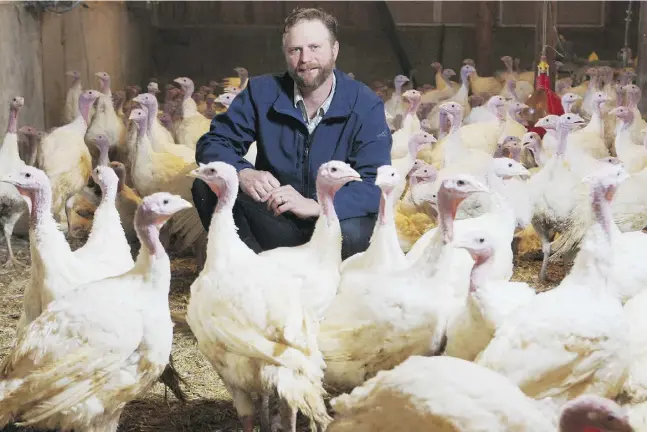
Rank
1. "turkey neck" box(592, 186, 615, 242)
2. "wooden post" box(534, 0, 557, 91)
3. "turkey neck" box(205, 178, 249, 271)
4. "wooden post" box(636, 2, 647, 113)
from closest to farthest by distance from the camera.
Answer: "turkey neck" box(592, 186, 615, 242) < "turkey neck" box(205, 178, 249, 271) < "wooden post" box(636, 2, 647, 113) < "wooden post" box(534, 0, 557, 91)

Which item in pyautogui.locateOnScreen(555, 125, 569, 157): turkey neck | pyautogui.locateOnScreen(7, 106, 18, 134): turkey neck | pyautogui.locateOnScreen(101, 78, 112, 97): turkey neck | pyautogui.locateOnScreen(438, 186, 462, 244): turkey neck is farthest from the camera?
pyautogui.locateOnScreen(101, 78, 112, 97): turkey neck

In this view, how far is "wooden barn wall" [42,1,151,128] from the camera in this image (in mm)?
6699

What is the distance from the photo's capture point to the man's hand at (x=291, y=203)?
318 cm

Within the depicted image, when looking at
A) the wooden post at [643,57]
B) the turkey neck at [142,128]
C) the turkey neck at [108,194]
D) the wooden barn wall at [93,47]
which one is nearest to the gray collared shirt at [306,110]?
the turkey neck at [108,194]

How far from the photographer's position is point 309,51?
326 centimetres

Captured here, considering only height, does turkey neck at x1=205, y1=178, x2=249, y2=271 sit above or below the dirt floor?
above

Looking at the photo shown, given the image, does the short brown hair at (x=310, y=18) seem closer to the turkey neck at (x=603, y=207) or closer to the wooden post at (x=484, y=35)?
the turkey neck at (x=603, y=207)

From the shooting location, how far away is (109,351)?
250 centimetres

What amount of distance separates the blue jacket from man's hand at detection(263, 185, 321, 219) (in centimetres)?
13

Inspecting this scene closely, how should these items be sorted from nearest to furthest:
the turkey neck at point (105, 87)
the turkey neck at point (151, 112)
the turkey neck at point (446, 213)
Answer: the turkey neck at point (446, 213), the turkey neck at point (151, 112), the turkey neck at point (105, 87)

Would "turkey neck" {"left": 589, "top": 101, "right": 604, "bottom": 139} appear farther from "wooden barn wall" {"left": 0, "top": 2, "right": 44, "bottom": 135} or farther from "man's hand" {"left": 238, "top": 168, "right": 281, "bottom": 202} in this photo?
"wooden barn wall" {"left": 0, "top": 2, "right": 44, "bottom": 135}


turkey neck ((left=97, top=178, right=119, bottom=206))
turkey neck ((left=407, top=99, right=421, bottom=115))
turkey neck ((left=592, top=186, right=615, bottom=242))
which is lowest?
turkey neck ((left=407, top=99, right=421, bottom=115))

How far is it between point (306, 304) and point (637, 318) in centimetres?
102

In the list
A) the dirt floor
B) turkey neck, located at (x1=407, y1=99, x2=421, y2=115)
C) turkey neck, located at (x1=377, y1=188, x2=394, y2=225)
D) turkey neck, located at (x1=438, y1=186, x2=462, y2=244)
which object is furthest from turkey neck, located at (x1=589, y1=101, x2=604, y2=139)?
turkey neck, located at (x1=438, y1=186, x2=462, y2=244)
